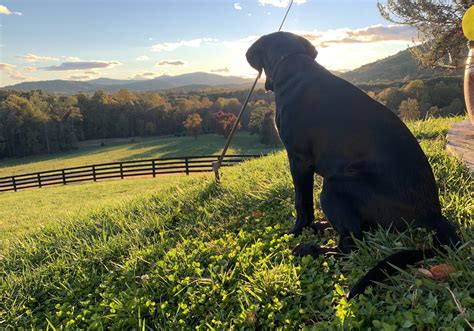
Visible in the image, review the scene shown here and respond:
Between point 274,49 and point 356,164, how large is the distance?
55.4 inches

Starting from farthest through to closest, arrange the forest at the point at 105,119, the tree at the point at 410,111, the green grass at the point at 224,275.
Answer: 1. the forest at the point at 105,119
2. the tree at the point at 410,111
3. the green grass at the point at 224,275

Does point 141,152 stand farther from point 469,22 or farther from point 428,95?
point 469,22

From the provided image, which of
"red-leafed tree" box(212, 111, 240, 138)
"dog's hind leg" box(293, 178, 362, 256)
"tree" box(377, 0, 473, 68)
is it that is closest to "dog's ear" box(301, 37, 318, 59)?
"dog's hind leg" box(293, 178, 362, 256)

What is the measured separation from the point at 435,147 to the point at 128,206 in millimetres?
4269

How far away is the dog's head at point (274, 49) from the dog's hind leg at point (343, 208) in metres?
1.24

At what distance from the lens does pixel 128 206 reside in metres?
5.29

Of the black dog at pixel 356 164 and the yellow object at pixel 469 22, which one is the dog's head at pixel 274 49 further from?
the yellow object at pixel 469 22

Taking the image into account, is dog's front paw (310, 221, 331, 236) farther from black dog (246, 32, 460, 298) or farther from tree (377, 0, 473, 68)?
tree (377, 0, 473, 68)

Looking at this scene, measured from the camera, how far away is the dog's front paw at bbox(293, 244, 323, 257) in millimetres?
2674

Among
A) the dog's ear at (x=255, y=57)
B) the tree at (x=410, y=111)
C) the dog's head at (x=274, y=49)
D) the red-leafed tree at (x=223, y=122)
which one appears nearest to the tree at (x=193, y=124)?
the red-leafed tree at (x=223, y=122)

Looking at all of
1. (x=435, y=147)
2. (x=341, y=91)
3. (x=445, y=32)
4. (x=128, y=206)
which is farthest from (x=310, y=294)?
(x=445, y=32)

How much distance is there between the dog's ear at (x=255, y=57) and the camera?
134 inches

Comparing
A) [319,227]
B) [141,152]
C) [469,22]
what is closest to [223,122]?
[141,152]

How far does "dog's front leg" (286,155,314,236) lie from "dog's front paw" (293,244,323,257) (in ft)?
0.98
